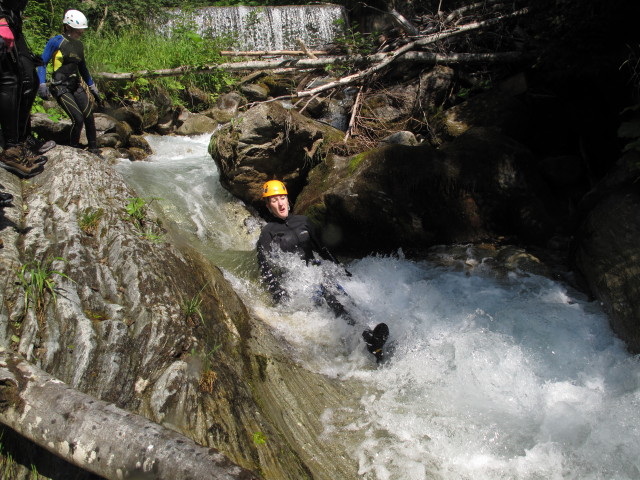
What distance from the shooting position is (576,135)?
23.7 feet

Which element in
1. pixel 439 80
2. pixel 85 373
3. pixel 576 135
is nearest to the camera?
pixel 85 373

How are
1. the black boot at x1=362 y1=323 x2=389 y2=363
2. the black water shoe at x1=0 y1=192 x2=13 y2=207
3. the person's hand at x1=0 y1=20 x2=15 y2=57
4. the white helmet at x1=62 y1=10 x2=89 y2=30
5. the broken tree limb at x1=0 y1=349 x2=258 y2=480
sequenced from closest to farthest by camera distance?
the broken tree limb at x1=0 y1=349 x2=258 y2=480 < the black water shoe at x1=0 y1=192 x2=13 y2=207 < the person's hand at x1=0 y1=20 x2=15 y2=57 < the black boot at x1=362 y1=323 x2=389 y2=363 < the white helmet at x1=62 y1=10 x2=89 y2=30

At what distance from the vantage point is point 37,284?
279 cm

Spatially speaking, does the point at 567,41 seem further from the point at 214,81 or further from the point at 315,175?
the point at 214,81

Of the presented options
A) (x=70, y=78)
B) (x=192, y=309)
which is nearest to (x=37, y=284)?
(x=192, y=309)

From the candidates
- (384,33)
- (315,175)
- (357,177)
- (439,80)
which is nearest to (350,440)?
(357,177)

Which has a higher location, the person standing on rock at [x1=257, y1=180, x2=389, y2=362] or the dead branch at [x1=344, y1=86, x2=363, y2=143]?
the dead branch at [x1=344, y1=86, x2=363, y2=143]

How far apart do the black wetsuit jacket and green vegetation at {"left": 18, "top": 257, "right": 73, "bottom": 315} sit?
222cm

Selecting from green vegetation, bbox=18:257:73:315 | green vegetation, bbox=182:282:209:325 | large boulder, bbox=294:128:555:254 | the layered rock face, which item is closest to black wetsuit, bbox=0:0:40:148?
the layered rock face

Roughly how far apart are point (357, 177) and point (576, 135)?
382cm

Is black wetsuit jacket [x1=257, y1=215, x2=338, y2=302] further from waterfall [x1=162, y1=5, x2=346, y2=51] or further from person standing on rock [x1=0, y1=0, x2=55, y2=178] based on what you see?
waterfall [x1=162, y1=5, x2=346, y2=51]

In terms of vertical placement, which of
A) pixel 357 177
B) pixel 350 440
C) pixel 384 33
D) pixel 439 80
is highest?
pixel 384 33

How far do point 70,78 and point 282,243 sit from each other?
3.66 m

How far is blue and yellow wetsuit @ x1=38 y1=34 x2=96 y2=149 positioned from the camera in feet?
18.4
